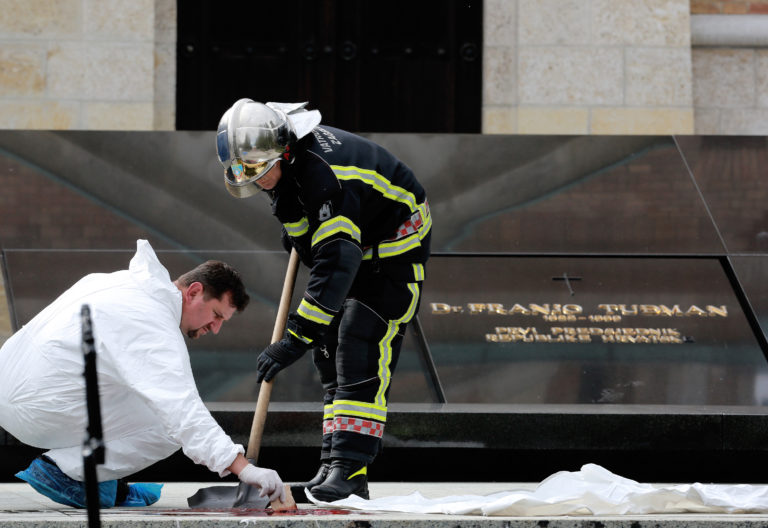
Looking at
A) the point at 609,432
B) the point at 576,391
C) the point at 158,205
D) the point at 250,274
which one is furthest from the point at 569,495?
the point at 158,205

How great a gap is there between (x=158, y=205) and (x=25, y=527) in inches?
169

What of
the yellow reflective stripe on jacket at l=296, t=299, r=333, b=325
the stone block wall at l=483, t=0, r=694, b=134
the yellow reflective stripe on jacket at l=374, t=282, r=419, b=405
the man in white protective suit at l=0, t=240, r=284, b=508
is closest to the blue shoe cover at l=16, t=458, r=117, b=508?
the man in white protective suit at l=0, t=240, r=284, b=508

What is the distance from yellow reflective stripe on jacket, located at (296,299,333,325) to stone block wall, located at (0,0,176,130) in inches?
193

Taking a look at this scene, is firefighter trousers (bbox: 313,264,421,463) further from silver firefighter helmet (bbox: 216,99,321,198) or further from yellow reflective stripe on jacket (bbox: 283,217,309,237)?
silver firefighter helmet (bbox: 216,99,321,198)

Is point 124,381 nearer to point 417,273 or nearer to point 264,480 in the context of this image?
point 264,480

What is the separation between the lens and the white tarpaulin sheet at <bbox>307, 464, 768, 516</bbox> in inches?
132

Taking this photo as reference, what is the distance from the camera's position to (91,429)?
5.05 ft

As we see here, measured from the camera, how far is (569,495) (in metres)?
3.56

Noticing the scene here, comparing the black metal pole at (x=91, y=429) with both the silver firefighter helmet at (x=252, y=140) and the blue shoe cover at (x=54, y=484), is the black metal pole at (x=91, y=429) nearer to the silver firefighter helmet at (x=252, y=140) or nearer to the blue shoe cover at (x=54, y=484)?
the blue shoe cover at (x=54, y=484)

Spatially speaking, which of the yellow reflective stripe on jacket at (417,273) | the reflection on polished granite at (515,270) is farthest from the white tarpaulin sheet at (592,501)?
the reflection on polished granite at (515,270)

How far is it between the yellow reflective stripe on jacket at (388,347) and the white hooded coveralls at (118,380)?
0.84 meters

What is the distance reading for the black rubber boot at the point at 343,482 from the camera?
4.00 m

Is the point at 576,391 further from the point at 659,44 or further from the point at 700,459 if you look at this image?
the point at 659,44

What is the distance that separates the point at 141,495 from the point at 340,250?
1.03 metres
